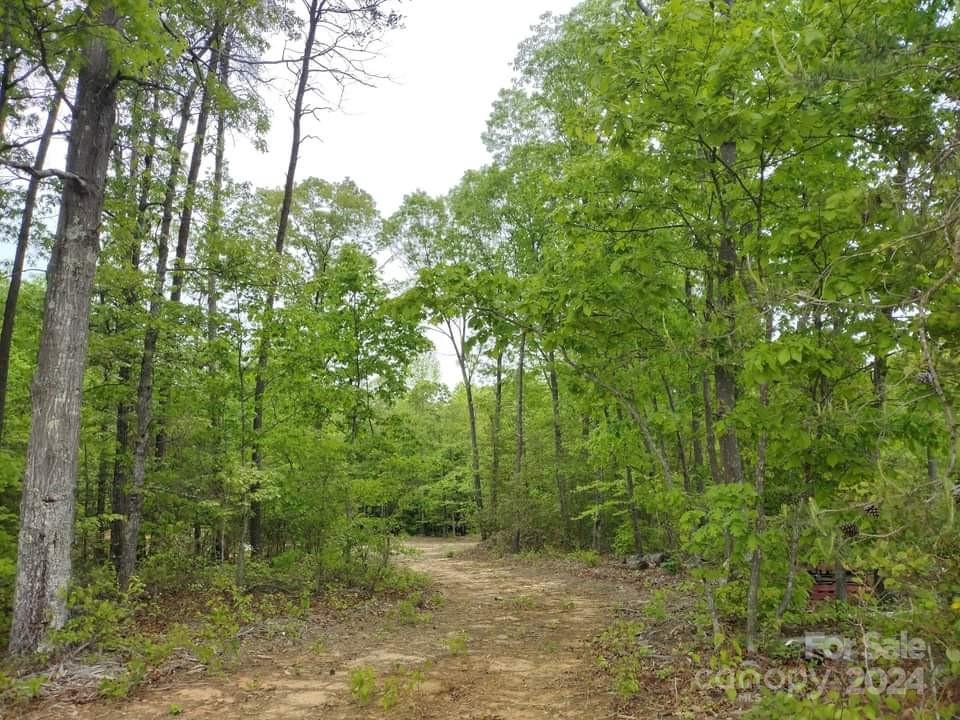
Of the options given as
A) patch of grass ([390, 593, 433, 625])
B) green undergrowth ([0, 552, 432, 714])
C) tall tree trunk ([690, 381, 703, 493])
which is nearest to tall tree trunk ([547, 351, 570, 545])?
tall tree trunk ([690, 381, 703, 493])

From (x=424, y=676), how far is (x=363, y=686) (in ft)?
Result: 2.38

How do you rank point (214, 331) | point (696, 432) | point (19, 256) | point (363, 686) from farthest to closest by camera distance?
point (696, 432)
point (19, 256)
point (214, 331)
point (363, 686)

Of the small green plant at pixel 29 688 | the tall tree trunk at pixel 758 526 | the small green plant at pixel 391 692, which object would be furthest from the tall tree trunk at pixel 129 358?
the tall tree trunk at pixel 758 526

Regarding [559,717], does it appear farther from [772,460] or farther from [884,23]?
[884,23]

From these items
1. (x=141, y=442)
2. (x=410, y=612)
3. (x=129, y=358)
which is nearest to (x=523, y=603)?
(x=410, y=612)

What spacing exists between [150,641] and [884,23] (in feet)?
25.1

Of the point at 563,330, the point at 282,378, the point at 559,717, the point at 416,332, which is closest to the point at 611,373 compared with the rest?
the point at 563,330

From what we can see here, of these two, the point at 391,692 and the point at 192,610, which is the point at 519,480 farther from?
the point at 391,692

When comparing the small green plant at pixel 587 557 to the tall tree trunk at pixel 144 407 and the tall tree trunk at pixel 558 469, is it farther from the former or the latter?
the tall tree trunk at pixel 144 407

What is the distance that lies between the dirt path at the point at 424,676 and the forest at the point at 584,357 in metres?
0.09

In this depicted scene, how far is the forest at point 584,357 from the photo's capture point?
3407mm

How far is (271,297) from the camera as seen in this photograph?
29.9 feet

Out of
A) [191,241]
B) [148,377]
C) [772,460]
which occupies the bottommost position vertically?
[772,460]

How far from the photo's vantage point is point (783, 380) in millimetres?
4496
